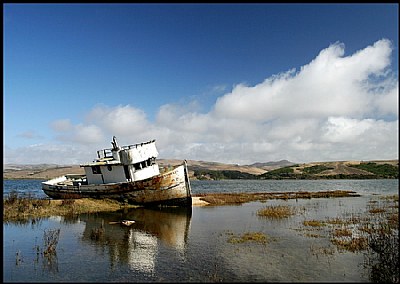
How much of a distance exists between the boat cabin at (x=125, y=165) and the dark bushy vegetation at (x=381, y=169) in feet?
391

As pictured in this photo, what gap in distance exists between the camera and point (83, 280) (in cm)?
1204

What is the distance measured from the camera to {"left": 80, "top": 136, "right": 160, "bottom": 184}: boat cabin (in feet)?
107

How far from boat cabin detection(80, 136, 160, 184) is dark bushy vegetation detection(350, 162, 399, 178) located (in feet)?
391

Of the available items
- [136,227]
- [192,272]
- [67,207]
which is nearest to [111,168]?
[67,207]

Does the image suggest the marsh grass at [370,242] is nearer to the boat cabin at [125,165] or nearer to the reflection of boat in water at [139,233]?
the reflection of boat in water at [139,233]

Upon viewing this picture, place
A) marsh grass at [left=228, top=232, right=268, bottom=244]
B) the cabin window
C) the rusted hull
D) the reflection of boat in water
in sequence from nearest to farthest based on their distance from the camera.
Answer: the reflection of boat in water, marsh grass at [left=228, top=232, right=268, bottom=244], the rusted hull, the cabin window

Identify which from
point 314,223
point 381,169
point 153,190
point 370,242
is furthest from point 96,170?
point 381,169

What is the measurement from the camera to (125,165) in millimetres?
32969

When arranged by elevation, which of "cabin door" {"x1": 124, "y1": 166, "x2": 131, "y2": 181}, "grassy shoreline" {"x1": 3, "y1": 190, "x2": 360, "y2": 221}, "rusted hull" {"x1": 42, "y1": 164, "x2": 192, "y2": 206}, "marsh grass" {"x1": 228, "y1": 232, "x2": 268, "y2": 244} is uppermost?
"cabin door" {"x1": 124, "y1": 166, "x2": 131, "y2": 181}

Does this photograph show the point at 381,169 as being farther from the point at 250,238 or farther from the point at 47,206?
the point at 47,206

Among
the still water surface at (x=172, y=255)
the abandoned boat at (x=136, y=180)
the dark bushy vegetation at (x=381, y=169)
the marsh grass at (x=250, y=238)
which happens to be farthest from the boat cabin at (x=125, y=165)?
the dark bushy vegetation at (x=381, y=169)

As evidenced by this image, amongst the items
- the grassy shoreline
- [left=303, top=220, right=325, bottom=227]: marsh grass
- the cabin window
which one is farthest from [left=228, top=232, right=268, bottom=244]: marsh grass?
the cabin window

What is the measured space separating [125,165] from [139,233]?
44.1 ft

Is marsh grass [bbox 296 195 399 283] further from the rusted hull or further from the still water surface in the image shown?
the rusted hull
